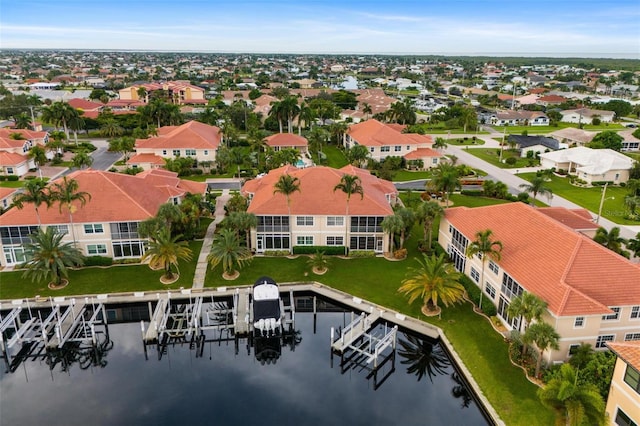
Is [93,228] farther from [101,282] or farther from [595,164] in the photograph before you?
[595,164]

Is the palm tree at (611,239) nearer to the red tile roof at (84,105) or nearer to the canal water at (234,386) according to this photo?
the canal water at (234,386)

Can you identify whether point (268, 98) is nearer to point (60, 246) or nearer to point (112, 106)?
point (112, 106)

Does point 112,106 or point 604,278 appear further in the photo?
point 112,106

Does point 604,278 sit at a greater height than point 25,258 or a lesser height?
greater

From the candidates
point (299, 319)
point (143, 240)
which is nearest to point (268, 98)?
point (143, 240)

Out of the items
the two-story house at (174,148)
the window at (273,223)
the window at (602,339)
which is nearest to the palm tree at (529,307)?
the window at (602,339)

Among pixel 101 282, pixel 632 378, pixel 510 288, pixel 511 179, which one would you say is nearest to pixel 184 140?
pixel 101 282

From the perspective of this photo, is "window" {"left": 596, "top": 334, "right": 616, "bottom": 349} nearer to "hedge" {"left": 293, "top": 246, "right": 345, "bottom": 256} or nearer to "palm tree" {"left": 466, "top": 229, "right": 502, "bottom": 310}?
"palm tree" {"left": 466, "top": 229, "right": 502, "bottom": 310}
